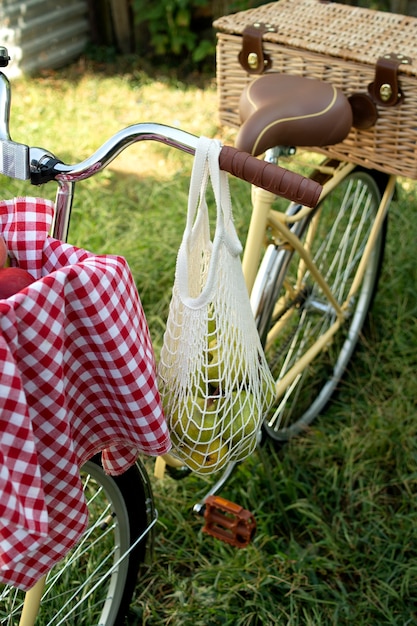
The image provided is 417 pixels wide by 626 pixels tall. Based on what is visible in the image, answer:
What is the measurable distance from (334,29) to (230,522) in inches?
50.4

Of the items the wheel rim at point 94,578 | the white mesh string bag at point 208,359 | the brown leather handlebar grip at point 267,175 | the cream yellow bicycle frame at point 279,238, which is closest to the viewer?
the brown leather handlebar grip at point 267,175

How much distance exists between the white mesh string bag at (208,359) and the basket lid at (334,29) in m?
0.76

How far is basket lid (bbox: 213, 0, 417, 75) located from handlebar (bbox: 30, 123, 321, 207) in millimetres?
791

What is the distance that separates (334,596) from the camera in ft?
5.79

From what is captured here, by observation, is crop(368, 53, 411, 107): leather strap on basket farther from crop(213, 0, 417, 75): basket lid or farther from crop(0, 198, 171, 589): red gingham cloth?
crop(0, 198, 171, 589): red gingham cloth

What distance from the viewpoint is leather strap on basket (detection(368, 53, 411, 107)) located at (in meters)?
1.62

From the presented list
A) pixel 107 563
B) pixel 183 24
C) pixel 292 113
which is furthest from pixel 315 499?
pixel 183 24

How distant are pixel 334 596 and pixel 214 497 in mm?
414

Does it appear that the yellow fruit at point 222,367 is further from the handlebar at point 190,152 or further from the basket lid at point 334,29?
the basket lid at point 334,29

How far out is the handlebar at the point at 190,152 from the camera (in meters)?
0.99

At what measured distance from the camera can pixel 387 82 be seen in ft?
5.41

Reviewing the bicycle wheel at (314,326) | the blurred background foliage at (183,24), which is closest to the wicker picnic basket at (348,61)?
the bicycle wheel at (314,326)

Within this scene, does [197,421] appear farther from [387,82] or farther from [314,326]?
[314,326]

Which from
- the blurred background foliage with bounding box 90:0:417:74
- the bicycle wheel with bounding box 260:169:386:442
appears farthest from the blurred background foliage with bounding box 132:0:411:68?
the bicycle wheel with bounding box 260:169:386:442
